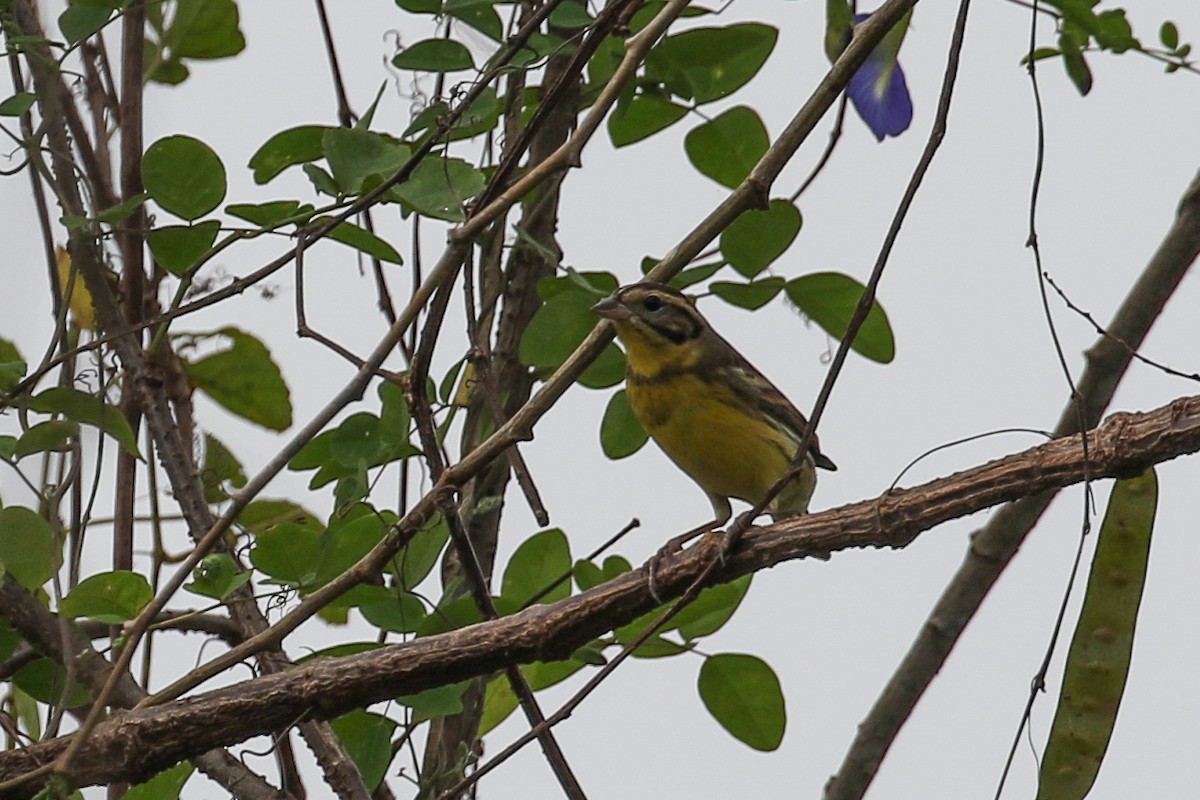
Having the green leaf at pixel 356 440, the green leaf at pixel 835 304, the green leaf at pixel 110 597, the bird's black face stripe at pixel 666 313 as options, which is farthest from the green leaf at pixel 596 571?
the green leaf at pixel 110 597

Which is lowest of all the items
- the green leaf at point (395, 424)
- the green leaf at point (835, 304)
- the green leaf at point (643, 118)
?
the green leaf at point (395, 424)

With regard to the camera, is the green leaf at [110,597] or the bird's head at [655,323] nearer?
the green leaf at [110,597]

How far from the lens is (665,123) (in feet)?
11.4

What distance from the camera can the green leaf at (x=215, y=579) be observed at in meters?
2.78

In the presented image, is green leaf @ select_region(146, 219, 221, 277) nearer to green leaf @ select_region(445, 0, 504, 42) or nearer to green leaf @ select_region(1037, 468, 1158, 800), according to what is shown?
green leaf @ select_region(445, 0, 504, 42)

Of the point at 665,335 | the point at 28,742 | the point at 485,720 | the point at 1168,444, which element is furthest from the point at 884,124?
the point at 28,742

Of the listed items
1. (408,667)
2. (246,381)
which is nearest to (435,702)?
(408,667)

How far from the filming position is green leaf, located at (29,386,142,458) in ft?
8.82

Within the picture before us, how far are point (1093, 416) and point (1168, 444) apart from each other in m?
1.43

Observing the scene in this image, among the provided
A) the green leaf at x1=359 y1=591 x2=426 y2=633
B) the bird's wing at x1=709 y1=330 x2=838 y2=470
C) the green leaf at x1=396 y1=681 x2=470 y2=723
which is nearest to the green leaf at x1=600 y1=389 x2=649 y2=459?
the bird's wing at x1=709 y1=330 x2=838 y2=470

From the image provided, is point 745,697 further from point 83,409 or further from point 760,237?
point 83,409

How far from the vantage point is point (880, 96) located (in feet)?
10.9

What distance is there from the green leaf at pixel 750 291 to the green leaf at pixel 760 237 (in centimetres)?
3

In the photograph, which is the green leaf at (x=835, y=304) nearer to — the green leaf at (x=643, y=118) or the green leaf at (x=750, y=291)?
the green leaf at (x=750, y=291)
